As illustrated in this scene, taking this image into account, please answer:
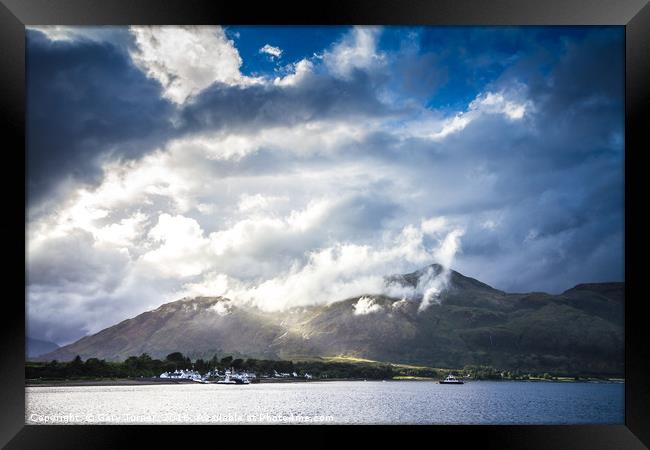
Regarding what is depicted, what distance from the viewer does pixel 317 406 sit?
82.9 feet

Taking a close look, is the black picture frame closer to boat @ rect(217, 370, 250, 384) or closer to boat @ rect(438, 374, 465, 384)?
boat @ rect(217, 370, 250, 384)

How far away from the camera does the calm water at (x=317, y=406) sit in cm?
2133

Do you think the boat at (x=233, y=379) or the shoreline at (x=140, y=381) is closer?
the shoreline at (x=140, y=381)

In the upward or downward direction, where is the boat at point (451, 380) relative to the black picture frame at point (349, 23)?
downward

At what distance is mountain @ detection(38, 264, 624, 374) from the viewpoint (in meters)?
32.1

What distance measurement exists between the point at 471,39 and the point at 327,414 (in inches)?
499

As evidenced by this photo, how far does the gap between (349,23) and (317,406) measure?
19096 mm

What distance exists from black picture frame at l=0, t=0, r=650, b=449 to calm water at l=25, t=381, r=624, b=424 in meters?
9.61

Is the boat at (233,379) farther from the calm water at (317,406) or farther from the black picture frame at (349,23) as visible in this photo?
the black picture frame at (349,23)

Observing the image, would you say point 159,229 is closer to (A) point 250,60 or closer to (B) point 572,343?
(A) point 250,60

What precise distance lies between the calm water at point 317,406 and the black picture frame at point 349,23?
9.61 metres

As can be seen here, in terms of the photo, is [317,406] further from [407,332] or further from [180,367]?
[407,332]

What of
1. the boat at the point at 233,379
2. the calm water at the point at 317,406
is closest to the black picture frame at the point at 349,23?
the calm water at the point at 317,406

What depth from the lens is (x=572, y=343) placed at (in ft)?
112
